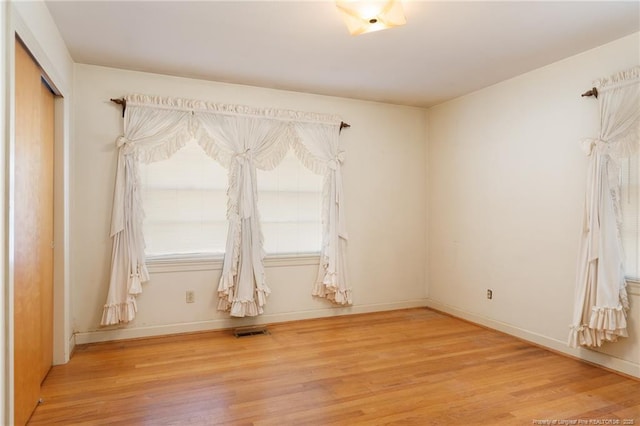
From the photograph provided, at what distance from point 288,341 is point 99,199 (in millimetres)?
2226

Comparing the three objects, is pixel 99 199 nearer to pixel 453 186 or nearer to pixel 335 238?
pixel 335 238

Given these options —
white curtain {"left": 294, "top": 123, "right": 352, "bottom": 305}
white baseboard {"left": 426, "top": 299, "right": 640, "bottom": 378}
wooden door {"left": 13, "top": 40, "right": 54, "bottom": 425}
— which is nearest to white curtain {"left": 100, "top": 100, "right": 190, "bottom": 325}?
wooden door {"left": 13, "top": 40, "right": 54, "bottom": 425}

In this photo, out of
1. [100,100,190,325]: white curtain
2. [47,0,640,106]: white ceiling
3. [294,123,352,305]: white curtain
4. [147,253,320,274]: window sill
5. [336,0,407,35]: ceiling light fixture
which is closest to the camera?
[336,0,407,35]: ceiling light fixture

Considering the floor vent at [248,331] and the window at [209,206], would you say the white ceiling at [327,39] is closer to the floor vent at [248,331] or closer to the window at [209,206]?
the window at [209,206]

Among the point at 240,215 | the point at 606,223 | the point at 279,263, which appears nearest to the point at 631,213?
the point at 606,223

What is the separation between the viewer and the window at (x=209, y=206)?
154 inches

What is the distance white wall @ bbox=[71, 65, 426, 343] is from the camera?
3689mm

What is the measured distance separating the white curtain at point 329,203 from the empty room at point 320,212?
0.03 meters

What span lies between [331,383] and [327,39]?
2586 mm

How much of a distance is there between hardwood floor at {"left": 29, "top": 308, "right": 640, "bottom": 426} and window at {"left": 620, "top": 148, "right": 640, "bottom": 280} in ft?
2.83

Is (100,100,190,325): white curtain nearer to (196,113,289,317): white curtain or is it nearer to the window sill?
the window sill

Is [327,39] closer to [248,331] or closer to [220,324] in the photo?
[248,331]

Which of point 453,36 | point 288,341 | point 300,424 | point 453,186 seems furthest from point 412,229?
point 300,424

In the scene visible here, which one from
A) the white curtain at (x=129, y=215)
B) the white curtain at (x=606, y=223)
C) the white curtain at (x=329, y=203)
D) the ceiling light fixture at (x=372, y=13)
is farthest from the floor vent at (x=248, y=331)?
the ceiling light fixture at (x=372, y=13)
